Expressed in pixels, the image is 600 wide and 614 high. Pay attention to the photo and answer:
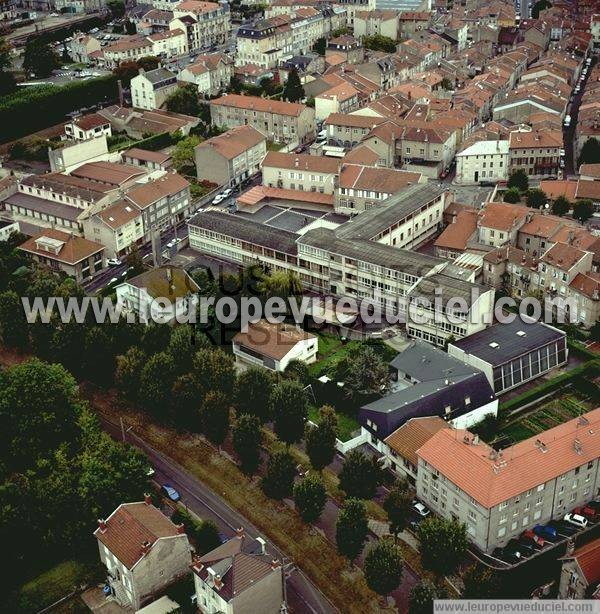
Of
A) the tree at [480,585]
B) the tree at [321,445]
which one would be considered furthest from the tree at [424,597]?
the tree at [321,445]

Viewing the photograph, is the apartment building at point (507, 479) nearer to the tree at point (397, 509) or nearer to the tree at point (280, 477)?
the tree at point (397, 509)

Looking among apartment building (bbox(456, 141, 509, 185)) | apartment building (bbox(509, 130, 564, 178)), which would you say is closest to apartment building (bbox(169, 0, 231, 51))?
apartment building (bbox(456, 141, 509, 185))

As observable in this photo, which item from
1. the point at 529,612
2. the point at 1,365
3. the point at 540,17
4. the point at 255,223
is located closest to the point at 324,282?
the point at 255,223

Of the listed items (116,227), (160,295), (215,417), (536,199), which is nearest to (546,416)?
(215,417)

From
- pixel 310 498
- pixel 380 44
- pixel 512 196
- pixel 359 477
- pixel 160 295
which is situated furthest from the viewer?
pixel 380 44

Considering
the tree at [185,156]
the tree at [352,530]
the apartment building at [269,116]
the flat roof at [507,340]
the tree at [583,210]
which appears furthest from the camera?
the apartment building at [269,116]

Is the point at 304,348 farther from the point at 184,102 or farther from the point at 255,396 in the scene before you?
the point at 184,102

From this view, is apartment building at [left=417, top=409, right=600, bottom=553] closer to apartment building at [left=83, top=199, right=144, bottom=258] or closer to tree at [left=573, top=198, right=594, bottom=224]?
tree at [left=573, top=198, right=594, bottom=224]
